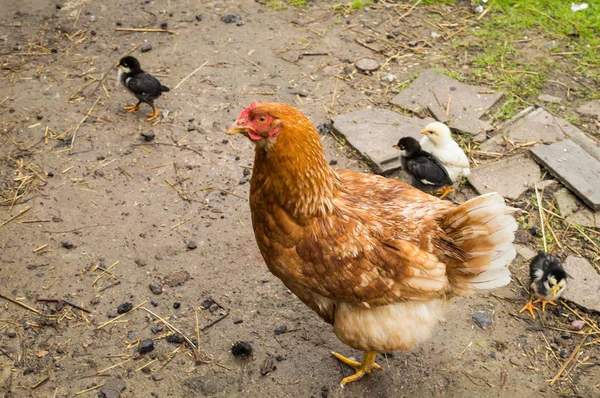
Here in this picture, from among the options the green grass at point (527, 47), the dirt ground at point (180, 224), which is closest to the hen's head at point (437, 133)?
the dirt ground at point (180, 224)

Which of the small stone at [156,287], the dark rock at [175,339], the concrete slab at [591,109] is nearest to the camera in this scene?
the dark rock at [175,339]

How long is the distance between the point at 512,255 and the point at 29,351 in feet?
10.5

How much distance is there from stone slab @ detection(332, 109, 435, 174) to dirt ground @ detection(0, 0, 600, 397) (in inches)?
6.9

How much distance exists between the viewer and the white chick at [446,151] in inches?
199

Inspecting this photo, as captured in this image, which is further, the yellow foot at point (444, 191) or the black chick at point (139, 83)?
the black chick at point (139, 83)

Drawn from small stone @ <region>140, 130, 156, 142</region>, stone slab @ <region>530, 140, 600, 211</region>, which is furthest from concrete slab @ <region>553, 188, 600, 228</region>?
small stone @ <region>140, 130, 156, 142</region>

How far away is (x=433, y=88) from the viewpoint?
6.20 m

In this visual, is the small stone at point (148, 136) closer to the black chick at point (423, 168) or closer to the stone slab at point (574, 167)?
the black chick at point (423, 168)

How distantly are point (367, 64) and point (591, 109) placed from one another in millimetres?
2435

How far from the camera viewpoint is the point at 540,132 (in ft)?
18.7

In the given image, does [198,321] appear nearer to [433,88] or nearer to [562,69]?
[433,88]

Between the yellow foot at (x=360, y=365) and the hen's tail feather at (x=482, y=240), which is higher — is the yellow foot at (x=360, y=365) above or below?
below

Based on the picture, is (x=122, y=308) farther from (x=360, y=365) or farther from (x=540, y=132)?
(x=540, y=132)

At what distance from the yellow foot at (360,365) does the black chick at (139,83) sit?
124 inches
